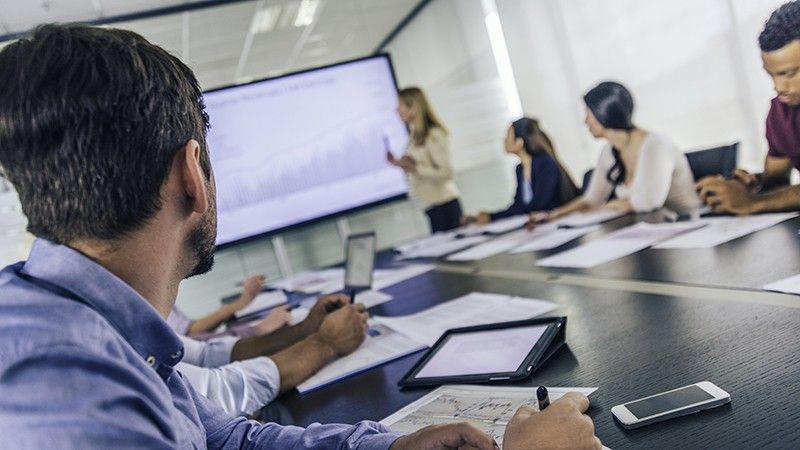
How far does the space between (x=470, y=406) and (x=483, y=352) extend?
0.68 feet

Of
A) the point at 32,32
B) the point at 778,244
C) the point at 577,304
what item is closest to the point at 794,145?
the point at 778,244

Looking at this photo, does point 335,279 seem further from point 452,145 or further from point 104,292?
point 452,145

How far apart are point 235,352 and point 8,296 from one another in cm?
106

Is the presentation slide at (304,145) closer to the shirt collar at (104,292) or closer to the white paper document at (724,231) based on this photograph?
the white paper document at (724,231)

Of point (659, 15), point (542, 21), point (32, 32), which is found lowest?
point (32, 32)

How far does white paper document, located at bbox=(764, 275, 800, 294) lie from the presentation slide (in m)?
3.40

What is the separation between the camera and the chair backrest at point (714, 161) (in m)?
2.62

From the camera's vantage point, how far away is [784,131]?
83.7 inches

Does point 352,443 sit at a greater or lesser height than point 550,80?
lesser

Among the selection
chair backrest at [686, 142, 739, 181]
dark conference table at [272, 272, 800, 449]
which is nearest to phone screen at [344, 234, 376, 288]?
dark conference table at [272, 272, 800, 449]

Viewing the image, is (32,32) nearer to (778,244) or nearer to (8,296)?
(8,296)

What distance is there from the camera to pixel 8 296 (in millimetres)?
557

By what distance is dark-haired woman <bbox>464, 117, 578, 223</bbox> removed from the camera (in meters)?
3.52

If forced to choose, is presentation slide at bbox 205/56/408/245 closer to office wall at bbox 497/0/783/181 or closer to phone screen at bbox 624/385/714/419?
office wall at bbox 497/0/783/181
